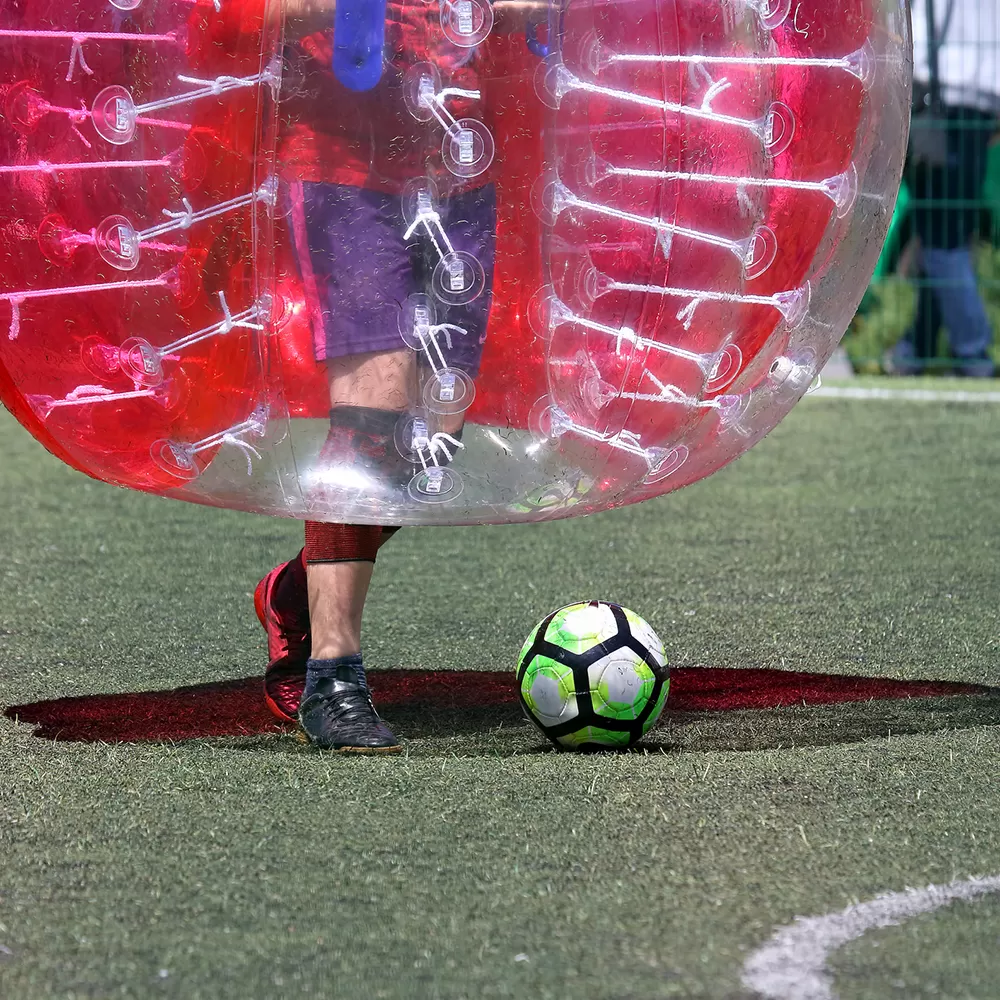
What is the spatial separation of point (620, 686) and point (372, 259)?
3.57ft

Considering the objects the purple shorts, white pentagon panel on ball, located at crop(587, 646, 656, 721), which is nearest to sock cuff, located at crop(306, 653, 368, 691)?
white pentagon panel on ball, located at crop(587, 646, 656, 721)

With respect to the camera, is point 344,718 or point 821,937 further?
point 344,718

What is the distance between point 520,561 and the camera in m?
6.39

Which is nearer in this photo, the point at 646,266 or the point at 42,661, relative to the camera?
the point at 646,266

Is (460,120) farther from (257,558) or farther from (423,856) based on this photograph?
(257,558)

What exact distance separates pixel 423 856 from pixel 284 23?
159 centimetres

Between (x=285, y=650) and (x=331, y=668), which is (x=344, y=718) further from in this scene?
(x=285, y=650)

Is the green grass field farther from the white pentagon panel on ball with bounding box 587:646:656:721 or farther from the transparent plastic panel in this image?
the transparent plastic panel

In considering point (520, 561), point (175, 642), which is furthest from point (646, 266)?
point (520, 561)

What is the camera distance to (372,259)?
3.44 meters

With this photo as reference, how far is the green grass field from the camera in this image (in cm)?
265

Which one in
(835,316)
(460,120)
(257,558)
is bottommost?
(257,558)

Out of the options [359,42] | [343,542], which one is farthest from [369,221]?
[343,542]

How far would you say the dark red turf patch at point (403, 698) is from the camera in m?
4.21
